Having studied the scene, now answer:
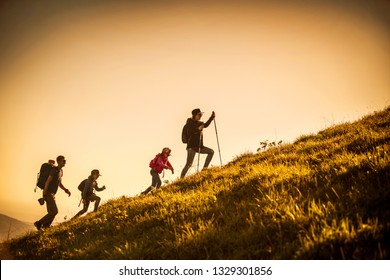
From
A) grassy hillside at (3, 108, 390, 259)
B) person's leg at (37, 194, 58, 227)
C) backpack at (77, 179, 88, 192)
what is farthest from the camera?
backpack at (77, 179, 88, 192)

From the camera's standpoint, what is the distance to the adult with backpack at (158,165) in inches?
415

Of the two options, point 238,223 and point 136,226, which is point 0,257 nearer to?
point 136,226

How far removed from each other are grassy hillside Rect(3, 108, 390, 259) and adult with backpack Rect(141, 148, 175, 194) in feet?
16.7

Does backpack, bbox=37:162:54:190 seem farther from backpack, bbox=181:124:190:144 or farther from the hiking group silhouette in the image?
backpack, bbox=181:124:190:144

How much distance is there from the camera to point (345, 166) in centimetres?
417

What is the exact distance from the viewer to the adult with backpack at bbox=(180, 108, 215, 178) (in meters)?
9.95

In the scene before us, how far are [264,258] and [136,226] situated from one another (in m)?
2.34

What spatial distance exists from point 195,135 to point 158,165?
6.99 feet

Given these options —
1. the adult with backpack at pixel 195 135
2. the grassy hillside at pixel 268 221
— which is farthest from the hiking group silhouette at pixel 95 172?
the grassy hillside at pixel 268 221

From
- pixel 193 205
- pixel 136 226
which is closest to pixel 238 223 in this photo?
pixel 193 205

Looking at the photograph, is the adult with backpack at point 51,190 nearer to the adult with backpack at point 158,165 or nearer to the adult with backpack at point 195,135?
the adult with backpack at point 158,165

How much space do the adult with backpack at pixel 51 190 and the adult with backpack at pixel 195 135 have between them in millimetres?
4590

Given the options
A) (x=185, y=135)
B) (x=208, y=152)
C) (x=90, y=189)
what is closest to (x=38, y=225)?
(x=90, y=189)

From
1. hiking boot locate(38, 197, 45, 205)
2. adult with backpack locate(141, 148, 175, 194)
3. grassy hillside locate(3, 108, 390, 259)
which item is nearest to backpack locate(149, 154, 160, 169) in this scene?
adult with backpack locate(141, 148, 175, 194)
